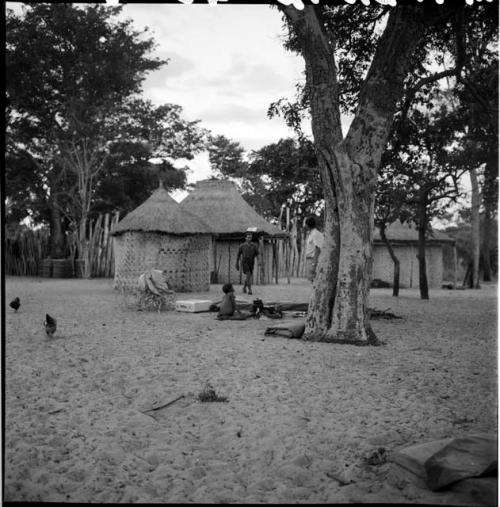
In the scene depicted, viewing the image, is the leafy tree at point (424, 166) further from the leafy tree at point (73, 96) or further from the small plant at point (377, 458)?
the leafy tree at point (73, 96)

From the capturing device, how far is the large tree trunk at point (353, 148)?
6879 millimetres

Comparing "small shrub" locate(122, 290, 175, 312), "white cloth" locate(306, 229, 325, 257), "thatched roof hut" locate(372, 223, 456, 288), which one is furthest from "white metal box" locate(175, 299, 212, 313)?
"thatched roof hut" locate(372, 223, 456, 288)

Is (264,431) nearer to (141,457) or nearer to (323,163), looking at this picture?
(141,457)

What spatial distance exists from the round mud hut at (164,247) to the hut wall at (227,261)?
3376mm

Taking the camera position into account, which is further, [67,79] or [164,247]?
[67,79]

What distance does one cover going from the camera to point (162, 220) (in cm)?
1598

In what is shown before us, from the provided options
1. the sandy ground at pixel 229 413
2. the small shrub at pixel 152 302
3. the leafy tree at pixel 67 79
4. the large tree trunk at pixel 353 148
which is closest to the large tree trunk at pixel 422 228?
the sandy ground at pixel 229 413

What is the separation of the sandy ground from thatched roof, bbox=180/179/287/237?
39.8ft

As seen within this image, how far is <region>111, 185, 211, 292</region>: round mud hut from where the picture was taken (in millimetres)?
15711

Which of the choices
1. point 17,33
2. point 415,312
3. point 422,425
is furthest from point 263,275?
point 422,425

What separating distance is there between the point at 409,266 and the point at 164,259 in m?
11.1

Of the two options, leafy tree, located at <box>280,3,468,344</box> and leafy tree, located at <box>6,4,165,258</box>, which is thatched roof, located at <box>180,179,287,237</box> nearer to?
leafy tree, located at <box>6,4,165,258</box>

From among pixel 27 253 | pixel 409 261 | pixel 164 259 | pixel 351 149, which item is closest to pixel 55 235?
pixel 27 253

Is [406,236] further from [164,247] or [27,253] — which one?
[27,253]
